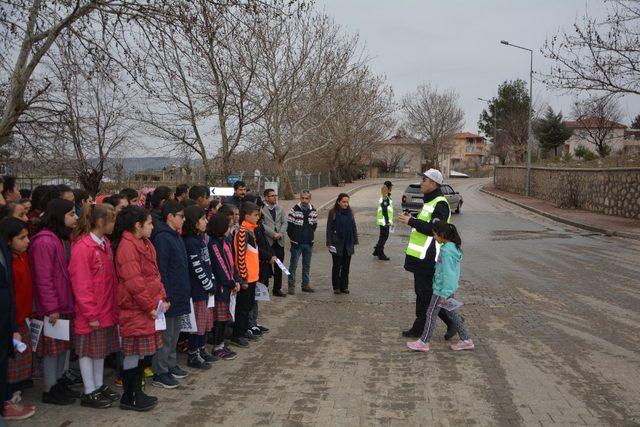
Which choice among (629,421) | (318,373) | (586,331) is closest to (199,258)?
(318,373)

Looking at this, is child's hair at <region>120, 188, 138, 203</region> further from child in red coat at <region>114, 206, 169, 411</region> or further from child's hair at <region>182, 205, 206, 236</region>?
child in red coat at <region>114, 206, 169, 411</region>

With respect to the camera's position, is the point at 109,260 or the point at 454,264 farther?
the point at 454,264

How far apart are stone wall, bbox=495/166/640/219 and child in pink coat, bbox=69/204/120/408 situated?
21536mm

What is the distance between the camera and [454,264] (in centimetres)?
632

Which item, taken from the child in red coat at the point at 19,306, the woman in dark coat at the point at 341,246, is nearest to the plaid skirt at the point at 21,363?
the child in red coat at the point at 19,306

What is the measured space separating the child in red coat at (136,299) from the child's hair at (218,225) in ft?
3.94

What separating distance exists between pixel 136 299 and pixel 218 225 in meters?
1.55

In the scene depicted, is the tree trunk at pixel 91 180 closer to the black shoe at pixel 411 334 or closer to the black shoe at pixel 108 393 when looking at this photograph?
the black shoe at pixel 411 334

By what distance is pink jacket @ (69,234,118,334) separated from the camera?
4504 mm

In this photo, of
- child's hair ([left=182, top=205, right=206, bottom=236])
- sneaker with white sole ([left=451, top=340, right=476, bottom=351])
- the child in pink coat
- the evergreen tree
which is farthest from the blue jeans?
the evergreen tree

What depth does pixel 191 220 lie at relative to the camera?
5570mm

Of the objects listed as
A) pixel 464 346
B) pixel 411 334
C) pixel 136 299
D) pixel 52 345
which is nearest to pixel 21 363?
pixel 52 345

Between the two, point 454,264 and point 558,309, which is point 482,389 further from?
point 558,309

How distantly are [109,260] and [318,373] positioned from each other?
2.26m
